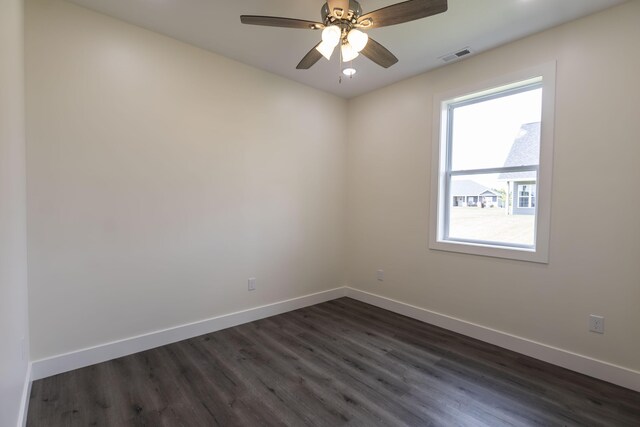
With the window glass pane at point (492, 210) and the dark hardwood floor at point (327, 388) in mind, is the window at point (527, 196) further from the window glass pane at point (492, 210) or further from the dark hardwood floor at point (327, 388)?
the dark hardwood floor at point (327, 388)

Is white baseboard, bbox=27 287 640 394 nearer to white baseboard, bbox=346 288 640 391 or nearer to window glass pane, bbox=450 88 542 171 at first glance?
white baseboard, bbox=346 288 640 391

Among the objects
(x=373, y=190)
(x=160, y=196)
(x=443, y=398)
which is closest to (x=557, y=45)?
(x=373, y=190)

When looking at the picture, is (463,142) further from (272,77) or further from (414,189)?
(272,77)

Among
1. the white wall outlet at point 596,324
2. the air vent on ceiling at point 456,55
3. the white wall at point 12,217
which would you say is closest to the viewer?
the white wall at point 12,217

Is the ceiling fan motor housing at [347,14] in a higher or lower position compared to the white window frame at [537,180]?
higher

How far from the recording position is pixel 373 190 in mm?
3867

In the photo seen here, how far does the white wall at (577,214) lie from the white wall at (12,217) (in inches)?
128

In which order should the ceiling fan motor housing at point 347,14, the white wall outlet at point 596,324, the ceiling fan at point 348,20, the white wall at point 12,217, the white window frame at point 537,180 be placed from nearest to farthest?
the white wall at point 12,217
the ceiling fan at point 348,20
the ceiling fan motor housing at point 347,14
the white wall outlet at point 596,324
the white window frame at point 537,180

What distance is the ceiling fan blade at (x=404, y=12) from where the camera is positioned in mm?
1577

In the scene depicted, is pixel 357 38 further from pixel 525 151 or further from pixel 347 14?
pixel 525 151

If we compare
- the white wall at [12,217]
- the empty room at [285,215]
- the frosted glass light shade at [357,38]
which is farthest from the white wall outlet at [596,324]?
the white wall at [12,217]

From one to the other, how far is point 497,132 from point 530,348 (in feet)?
6.50

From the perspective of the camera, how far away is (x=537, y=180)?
2553 mm

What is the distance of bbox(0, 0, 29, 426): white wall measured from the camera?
131cm
